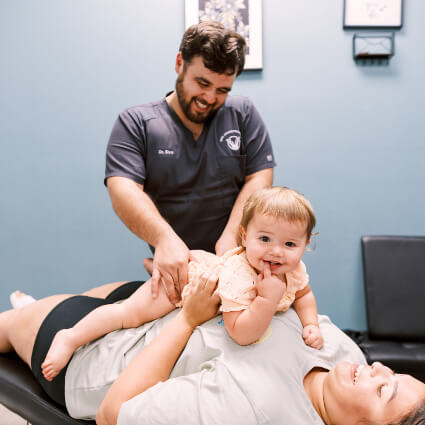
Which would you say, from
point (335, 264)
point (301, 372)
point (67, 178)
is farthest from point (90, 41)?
point (301, 372)

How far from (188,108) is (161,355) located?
1.03m

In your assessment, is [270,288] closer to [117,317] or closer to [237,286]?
[237,286]

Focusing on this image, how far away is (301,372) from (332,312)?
1.49m

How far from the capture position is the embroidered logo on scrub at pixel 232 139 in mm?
1696

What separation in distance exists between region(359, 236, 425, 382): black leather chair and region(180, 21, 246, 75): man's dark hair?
1.40 metres

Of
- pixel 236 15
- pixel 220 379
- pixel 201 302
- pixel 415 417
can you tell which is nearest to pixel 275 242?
pixel 201 302

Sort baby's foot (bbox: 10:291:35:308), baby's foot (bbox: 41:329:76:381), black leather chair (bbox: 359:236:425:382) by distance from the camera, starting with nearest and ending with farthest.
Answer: baby's foot (bbox: 41:329:76:381), baby's foot (bbox: 10:291:35:308), black leather chair (bbox: 359:236:425:382)

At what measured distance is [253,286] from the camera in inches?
41.8

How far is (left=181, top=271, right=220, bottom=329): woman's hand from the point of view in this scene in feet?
3.56

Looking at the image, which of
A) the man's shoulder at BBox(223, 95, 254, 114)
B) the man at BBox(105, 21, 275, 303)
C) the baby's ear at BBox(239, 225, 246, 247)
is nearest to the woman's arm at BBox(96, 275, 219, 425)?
the baby's ear at BBox(239, 225, 246, 247)

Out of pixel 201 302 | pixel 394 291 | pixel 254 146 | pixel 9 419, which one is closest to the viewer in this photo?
pixel 201 302

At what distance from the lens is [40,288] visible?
2.48 meters

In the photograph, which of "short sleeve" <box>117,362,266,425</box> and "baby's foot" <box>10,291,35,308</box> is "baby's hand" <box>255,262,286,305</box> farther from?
"baby's foot" <box>10,291,35,308</box>

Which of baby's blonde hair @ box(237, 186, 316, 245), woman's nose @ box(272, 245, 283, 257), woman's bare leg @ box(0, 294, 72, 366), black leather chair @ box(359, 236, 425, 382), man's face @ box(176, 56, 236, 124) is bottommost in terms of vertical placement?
black leather chair @ box(359, 236, 425, 382)
